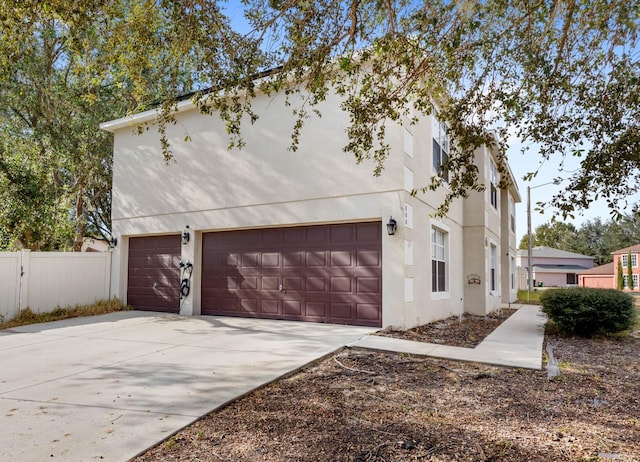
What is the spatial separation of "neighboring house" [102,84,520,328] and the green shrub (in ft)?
9.15

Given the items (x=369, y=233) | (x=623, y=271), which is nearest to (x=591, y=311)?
(x=369, y=233)

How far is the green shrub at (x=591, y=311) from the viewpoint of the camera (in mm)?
8969

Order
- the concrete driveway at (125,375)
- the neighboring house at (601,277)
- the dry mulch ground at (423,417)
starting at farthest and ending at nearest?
the neighboring house at (601,277), the concrete driveway at (125,375), the dry mulch ground at (423,417)

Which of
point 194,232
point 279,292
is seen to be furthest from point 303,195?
point 194,232

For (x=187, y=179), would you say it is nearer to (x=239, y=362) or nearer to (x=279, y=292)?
(x=279, y=292)

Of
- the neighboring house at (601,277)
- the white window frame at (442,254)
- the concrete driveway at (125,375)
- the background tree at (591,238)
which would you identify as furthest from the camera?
the background tree at (591,238)

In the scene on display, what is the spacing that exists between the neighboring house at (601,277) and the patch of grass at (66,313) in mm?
44385

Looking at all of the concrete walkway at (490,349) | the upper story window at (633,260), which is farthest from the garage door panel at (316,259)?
the upper story window at (633,260)

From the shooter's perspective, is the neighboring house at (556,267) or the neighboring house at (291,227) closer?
the neighboring house at (291,227)

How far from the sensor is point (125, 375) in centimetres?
551

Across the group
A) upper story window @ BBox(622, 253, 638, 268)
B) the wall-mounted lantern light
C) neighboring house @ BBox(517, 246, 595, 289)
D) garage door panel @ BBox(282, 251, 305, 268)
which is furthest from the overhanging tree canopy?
neighboring house @ BBox(517, 246, 595, 289)

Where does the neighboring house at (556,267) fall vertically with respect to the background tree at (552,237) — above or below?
below

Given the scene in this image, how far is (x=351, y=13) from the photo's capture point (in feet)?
17.7

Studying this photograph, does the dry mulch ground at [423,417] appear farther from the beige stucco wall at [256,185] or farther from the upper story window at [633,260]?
the upper story window at [633,260]
